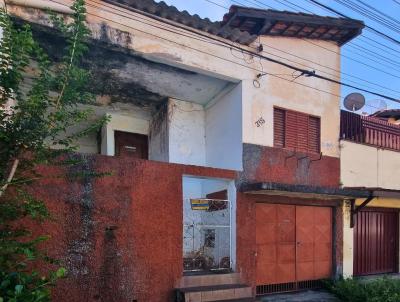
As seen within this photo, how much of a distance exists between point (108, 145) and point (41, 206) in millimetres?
6298

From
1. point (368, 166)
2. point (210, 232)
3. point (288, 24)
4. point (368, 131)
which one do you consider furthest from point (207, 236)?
point (368, 131)

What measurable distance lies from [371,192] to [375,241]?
2529 millimetres

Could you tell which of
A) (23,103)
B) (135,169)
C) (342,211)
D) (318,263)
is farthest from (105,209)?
(342,211)

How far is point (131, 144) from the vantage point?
11.1 meters

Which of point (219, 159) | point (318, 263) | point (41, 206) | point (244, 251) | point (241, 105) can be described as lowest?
point (318, 263)

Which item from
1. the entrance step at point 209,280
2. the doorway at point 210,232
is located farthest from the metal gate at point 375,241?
the entrance step at point 209,280

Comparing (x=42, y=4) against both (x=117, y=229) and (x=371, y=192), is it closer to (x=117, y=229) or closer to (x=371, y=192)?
(x=117, y=229)

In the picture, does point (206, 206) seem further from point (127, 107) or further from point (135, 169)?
point (127, 107)

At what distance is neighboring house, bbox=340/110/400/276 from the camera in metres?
10.5

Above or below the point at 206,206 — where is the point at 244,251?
below

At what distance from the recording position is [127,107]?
33.7 feet

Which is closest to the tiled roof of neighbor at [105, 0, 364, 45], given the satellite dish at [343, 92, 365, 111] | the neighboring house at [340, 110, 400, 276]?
the satellite dish at [343, 92, 365, 111]

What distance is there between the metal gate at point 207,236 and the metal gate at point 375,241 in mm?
4510

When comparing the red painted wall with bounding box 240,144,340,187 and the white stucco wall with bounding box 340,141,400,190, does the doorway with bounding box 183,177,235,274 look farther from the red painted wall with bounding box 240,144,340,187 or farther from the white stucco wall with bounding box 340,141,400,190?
the white stucco wall with bounding box 340,141,400,190
